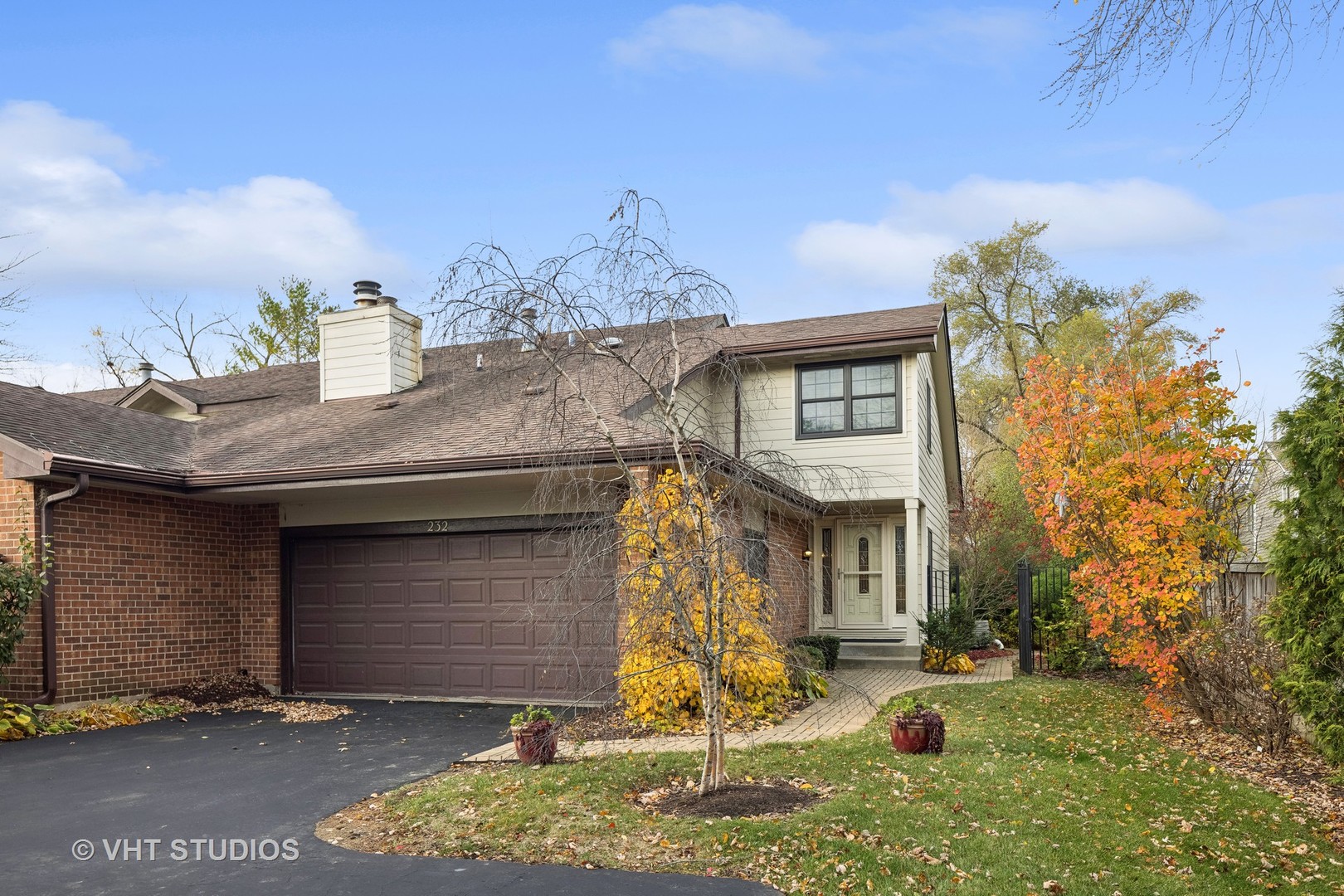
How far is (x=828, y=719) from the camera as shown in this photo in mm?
10211

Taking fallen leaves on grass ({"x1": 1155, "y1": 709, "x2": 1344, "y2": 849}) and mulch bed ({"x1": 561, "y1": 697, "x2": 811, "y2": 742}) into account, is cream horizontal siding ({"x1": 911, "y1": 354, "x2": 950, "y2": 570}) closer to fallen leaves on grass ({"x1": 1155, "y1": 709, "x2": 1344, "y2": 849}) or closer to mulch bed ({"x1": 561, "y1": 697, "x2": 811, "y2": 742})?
fallen leaves on grass ({"x1": 1155, "y1": 709, "x2": 1344, "y2": 849})

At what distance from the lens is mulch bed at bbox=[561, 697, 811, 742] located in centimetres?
916

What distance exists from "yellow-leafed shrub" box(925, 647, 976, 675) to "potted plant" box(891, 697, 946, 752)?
7598 mm

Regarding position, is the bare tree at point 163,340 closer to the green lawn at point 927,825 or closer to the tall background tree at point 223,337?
the tall background tree at point 223,337

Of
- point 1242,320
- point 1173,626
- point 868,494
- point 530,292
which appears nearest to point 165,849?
point 530,292

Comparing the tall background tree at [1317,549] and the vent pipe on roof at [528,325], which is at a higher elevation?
the vent pipe on roof at [528,325]

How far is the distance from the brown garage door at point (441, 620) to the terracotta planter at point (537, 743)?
11.1 feet

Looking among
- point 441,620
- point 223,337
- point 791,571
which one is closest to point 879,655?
point 791,571

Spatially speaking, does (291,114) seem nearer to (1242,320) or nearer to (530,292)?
(530,292)

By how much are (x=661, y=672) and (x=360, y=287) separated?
379 inches

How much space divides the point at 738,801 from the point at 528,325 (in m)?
3.61

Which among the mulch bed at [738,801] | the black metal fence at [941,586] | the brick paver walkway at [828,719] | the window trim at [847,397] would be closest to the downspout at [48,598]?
the brick paver walkway at [828,719]

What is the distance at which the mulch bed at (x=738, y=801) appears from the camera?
6121 millimetres

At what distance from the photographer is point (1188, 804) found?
21.1ft
